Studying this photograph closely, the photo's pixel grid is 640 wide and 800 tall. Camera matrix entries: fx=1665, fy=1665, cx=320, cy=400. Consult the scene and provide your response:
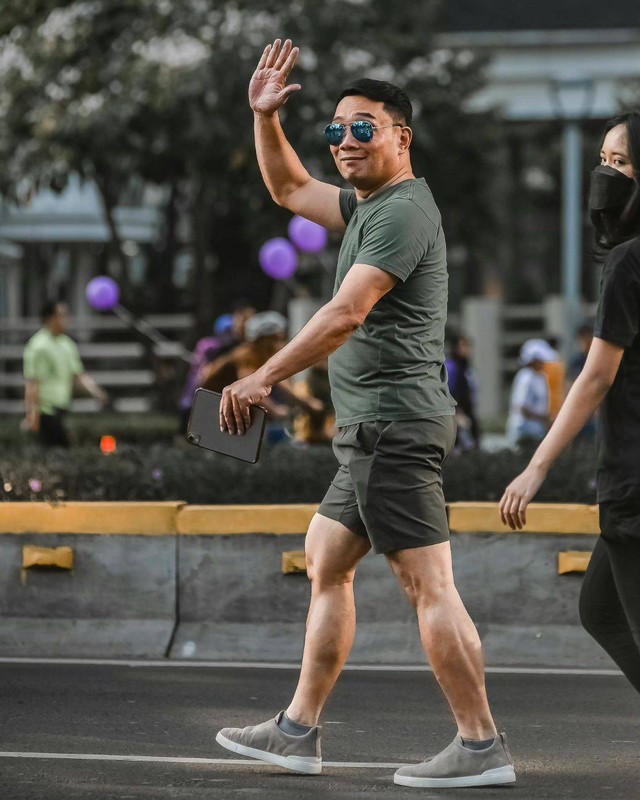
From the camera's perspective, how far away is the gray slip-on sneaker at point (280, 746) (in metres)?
5.27

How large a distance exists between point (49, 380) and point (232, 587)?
265 inches

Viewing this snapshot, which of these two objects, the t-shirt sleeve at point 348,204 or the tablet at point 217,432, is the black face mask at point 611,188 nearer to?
the t-shirt sleeve at point 348,204

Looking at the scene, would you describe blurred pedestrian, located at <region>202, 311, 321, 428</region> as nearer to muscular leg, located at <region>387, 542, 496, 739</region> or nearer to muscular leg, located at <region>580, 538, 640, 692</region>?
muscular leg, located at <region>387, 542, 496, 739</region>

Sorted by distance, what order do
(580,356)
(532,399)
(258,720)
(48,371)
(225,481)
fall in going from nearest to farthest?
1. (258,720)
2. (225,481)
3. (48,371)
4. (532,399)
5. (580,356)

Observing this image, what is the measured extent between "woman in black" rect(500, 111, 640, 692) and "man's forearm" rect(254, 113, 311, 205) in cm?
122

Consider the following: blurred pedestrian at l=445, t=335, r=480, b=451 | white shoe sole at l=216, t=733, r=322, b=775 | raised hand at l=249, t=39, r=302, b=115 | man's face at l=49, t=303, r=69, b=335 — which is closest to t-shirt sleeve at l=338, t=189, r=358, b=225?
raised hand at l=249, t=39, r=302, b=115

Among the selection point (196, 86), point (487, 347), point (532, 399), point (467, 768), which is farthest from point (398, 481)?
point (487, 347)

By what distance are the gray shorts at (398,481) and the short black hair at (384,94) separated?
0.99 m

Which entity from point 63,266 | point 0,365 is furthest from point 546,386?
point 63,266

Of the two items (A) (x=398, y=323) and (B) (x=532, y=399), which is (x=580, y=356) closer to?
(B) (x=532, y=399)

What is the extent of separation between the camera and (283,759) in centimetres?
527

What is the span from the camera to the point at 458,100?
24.2 m

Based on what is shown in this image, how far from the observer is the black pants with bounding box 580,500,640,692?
4.61 metres

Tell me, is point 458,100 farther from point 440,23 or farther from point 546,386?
point 546,386
